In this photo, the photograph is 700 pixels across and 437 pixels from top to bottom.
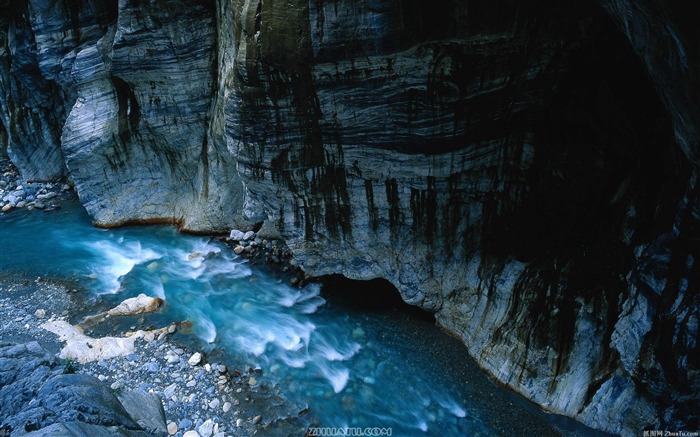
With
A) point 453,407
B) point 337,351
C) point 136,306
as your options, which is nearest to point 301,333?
point 337,351

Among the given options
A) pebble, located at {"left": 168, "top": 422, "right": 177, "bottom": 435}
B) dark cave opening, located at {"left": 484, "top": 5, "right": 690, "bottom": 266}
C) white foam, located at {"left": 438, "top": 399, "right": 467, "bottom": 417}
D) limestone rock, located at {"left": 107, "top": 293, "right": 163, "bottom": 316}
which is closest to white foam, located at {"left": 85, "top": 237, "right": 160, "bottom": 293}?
limestone rock, located at {"left": 107, "top": 293, "right": 163, "bottom": 316}

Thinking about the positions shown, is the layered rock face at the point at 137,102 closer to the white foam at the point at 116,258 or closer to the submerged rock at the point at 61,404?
the white foam at the point at 116,258

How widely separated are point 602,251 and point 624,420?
2.40 metres

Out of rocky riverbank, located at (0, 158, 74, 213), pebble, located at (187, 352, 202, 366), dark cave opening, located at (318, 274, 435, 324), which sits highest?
rocky riverbank, located at (0, 158, 74, 213)

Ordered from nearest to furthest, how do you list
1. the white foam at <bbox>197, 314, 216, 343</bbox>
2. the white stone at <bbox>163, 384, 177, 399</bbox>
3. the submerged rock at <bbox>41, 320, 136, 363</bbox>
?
the white stone at <bbox>163, 384, 177, 399</bbox>
the submerged rock at <bbox>41, 320, 136, 363</bbox>
the white foam at <bbox>197, 314, 216, 343</bbox>

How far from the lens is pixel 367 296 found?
10414 millimetres

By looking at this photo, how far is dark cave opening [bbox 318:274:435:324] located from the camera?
9.98 m

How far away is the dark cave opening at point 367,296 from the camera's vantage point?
998 centimetres

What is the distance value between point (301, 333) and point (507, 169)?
5.08 metres

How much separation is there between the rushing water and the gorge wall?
625 mm

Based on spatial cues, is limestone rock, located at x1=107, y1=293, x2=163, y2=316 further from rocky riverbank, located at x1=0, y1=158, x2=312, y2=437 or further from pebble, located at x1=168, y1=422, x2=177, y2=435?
pebble, located at x1=168, y1=422, x2=177, y2=435

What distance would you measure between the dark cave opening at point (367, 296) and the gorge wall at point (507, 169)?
60 cm

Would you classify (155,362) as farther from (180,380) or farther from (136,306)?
(136,306)

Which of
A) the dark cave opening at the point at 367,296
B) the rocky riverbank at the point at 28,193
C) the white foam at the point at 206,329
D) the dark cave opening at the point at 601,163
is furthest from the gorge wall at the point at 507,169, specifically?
the rocky riverbank at the point at 28,193
